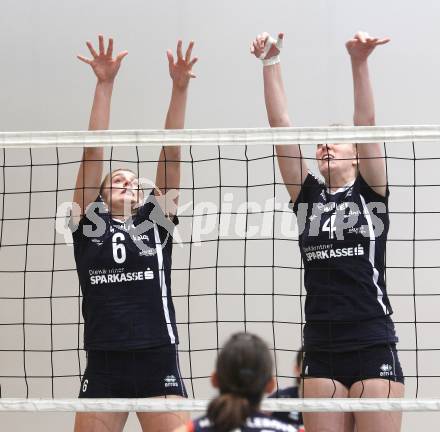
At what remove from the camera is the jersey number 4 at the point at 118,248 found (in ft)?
12.5

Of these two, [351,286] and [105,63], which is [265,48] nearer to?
[105,63]

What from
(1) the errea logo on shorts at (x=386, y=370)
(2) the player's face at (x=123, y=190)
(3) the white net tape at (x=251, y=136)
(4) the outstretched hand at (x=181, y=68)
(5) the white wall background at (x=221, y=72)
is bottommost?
(1) the errea logo on shorts at (x=386, y=370)

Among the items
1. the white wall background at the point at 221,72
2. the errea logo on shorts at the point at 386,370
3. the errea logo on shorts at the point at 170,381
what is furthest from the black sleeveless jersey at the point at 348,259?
the white wall background at the point at 221,72

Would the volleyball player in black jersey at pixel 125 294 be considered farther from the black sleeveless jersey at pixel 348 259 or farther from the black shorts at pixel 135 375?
the black sleeveless jersey at pixel 348 259

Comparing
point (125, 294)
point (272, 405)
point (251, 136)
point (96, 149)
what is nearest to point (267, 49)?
point (251, 136)

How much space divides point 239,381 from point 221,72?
12.0ft

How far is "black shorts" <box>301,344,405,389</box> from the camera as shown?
3.56m

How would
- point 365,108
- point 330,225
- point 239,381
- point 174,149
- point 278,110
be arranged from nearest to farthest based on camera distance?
point 239,381 < point 330,225 < point 365,108 < point 278,110 < point 174,149

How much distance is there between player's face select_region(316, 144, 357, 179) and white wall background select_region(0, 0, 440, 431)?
1634mm

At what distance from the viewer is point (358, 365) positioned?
357 centimetres

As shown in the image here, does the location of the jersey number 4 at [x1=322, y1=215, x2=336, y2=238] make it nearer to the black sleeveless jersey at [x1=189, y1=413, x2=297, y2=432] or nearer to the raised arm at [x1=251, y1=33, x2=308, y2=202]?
the raised arm at [x1=251, y1=33, x2=308, y2=202]

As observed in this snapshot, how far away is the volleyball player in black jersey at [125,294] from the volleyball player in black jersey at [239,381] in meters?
1.41

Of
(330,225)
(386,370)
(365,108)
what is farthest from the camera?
(365,108)

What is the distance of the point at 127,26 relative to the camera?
5754 mm
